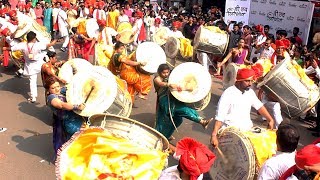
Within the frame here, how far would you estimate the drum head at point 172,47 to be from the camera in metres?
10.9

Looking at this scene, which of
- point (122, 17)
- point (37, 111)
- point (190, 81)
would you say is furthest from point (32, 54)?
point (122, 17)

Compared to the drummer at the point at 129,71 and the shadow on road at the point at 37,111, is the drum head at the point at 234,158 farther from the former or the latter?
the shadow on road at the point at 37,111

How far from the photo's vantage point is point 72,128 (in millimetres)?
5332

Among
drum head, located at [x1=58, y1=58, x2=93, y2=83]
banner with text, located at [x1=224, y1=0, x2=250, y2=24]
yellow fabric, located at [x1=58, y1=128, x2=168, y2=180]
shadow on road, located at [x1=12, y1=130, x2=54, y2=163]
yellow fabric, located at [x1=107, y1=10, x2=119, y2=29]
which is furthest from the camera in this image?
yellow fabric, located at [x1=107, y1=10, x2=119, y2=29]

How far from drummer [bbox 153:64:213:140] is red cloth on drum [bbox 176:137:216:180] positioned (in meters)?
2.60

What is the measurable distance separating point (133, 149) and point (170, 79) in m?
2.68

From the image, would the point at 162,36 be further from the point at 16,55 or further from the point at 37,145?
the point at 37,145

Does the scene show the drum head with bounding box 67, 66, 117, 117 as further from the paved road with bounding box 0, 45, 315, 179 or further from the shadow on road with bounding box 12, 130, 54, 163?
the shadow on road with bounding box 12, 130, 54, 163

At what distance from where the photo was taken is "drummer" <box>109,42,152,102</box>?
7.23 m

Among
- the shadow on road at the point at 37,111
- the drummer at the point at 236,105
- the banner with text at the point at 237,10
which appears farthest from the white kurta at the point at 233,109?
the banner with text at the point at 237,10

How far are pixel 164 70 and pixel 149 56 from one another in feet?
5.55

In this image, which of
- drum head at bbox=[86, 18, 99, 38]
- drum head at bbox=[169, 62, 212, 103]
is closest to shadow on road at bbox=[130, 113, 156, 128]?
drum head at bbox=[169, 62, 212, 103]

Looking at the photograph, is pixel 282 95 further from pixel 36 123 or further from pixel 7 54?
pixel 7 54

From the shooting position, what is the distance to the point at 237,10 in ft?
41.5
